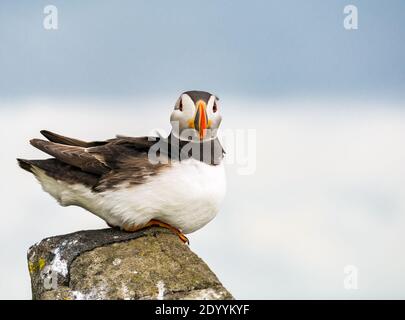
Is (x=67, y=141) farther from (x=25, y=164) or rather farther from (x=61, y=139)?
(x=25, y=164)

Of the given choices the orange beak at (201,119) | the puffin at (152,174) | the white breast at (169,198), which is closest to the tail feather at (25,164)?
the puffin at (152,174)

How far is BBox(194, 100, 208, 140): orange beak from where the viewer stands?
7934 millimetres

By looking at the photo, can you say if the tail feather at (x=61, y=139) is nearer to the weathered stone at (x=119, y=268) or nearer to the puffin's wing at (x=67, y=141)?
the puffin's wing at (x=67, y=141)

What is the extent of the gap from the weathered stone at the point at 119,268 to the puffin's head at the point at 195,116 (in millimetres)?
1199

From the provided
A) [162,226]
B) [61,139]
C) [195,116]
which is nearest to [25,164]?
[61,139]

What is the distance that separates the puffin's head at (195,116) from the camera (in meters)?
7.97

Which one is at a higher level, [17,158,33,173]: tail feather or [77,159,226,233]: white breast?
[17,158,33,173]: tail feather

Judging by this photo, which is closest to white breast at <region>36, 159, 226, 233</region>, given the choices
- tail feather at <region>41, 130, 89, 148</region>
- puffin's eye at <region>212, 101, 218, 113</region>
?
tail feather at <region>41, 130, 89, 148</region>

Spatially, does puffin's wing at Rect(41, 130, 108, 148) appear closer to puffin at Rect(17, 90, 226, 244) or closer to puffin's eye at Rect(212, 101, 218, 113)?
puffin at Rect(17, 90, 226, 244)

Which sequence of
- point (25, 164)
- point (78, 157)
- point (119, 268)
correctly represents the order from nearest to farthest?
point (119, 268)
point (78, 157)
point (25, 164)

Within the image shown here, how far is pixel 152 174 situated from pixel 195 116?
817mm

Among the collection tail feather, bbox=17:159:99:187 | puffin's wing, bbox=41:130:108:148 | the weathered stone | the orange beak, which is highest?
the orange beak

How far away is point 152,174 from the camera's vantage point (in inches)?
313
